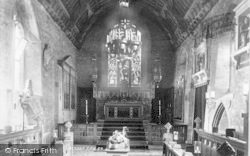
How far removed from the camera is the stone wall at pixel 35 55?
8.84 metres

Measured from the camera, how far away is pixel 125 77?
20.4 m

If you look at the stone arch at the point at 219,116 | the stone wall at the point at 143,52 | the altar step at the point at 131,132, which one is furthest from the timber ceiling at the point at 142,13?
the altar step at the point at 131,132

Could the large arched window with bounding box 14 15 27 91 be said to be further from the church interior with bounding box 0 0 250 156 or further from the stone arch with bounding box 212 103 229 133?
the stone arch with bounding box 212 103 229 133

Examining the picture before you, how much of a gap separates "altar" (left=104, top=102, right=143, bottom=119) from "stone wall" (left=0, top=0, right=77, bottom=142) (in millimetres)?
4729

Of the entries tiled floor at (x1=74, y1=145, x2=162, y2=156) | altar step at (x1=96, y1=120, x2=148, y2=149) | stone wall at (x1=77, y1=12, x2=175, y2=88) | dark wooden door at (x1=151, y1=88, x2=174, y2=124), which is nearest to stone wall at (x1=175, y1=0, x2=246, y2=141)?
tiled floor at (x1=74, y1=145, x2=162, y2=156)

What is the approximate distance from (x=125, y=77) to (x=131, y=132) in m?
5.06

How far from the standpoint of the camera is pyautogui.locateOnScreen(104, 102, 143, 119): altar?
1877 centimetres

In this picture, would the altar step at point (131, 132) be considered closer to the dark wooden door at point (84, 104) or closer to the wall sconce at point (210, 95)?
the dark wooden door at point (84, 104)

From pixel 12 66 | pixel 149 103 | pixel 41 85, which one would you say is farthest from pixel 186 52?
pixel 12 66

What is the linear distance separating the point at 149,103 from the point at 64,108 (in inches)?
227

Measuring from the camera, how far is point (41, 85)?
38.7 ft

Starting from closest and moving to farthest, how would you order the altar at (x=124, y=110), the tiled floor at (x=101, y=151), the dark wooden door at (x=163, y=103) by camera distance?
the tiled floor at (x=101, y=151) → the altar at (x=124, y=110) → the dark wooden door at (x=163, y=103)

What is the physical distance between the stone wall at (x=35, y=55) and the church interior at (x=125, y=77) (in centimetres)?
4

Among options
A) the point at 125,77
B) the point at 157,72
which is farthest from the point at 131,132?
the point at 125,77
